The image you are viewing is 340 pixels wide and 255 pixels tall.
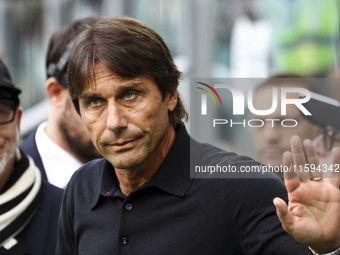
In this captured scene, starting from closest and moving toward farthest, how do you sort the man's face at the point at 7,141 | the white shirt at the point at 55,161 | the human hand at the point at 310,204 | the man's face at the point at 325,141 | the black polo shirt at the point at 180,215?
the human hand at the point at 310,204, the black polo shirt at the point at 180,215, the man's face at the point at 325,141, the man's face at the point at 7,141, the white shirt at the point at 55,161

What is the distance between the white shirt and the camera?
429cm

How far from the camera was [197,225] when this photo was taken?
2760 millimetres

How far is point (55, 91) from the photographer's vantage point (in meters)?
4.59

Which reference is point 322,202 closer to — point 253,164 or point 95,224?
point 253,164

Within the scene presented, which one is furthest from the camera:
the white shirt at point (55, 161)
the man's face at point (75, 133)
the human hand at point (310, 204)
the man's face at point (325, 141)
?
the man's face at point (75, 133)

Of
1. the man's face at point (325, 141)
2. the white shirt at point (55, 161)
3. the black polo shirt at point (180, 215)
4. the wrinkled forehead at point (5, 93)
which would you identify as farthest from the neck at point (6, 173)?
the man's face at point (325, 141)

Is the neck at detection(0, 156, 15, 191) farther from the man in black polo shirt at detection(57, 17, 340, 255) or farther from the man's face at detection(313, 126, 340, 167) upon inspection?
the man's face at detection(313, 126, 340, 167)

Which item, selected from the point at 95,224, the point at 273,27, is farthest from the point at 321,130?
the point at 273,27

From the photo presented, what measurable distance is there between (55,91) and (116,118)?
1856mm

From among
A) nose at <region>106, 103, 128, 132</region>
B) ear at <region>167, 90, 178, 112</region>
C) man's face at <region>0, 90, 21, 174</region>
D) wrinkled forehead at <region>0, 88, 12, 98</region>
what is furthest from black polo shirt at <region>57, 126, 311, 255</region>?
wrinkled forehead at <region>0, 88, 12, 98</region>

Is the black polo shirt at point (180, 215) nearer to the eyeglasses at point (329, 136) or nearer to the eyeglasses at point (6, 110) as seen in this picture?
the eyeglasses at point (329, 136)

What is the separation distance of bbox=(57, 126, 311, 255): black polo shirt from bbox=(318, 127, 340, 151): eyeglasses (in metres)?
0.68

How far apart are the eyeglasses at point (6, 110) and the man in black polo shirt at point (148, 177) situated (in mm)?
790

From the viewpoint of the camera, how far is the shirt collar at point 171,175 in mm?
2899
